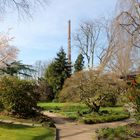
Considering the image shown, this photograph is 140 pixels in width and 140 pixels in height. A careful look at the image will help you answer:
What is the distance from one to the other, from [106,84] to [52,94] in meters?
26.8

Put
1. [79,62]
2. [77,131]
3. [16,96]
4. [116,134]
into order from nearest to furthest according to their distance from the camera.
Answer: [116,134]
[77,131]
[16,96]
[79,62]

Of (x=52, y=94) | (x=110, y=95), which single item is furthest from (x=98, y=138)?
(x=52, y=94)

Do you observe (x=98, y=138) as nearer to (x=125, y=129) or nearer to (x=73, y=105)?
(x=125, y=129)

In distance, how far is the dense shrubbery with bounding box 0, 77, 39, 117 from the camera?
80.7 feet

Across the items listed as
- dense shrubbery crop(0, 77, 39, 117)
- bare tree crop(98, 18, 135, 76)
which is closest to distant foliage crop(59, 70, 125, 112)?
dense shrubbery crop(0, 77, 39, 117)

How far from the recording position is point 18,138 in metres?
14.4

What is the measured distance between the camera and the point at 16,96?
2467cm

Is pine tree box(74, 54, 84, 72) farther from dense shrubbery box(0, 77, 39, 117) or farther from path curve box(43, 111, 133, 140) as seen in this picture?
path curve box(43, 111, 133, 140)

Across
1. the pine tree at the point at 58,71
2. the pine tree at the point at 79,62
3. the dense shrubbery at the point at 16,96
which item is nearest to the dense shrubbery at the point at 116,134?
the dense shrubbery at the point at 16,96

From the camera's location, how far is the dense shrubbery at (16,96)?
24594 millimetres

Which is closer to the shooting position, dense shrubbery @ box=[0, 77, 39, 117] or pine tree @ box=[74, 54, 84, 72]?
dense shrubbery @ box=[0, 77, 39, 117]

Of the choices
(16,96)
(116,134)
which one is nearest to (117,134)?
(116,134)

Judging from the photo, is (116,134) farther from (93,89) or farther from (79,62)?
(79,62)

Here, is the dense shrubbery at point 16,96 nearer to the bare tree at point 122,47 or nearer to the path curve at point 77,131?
the path curve at point 77,131
